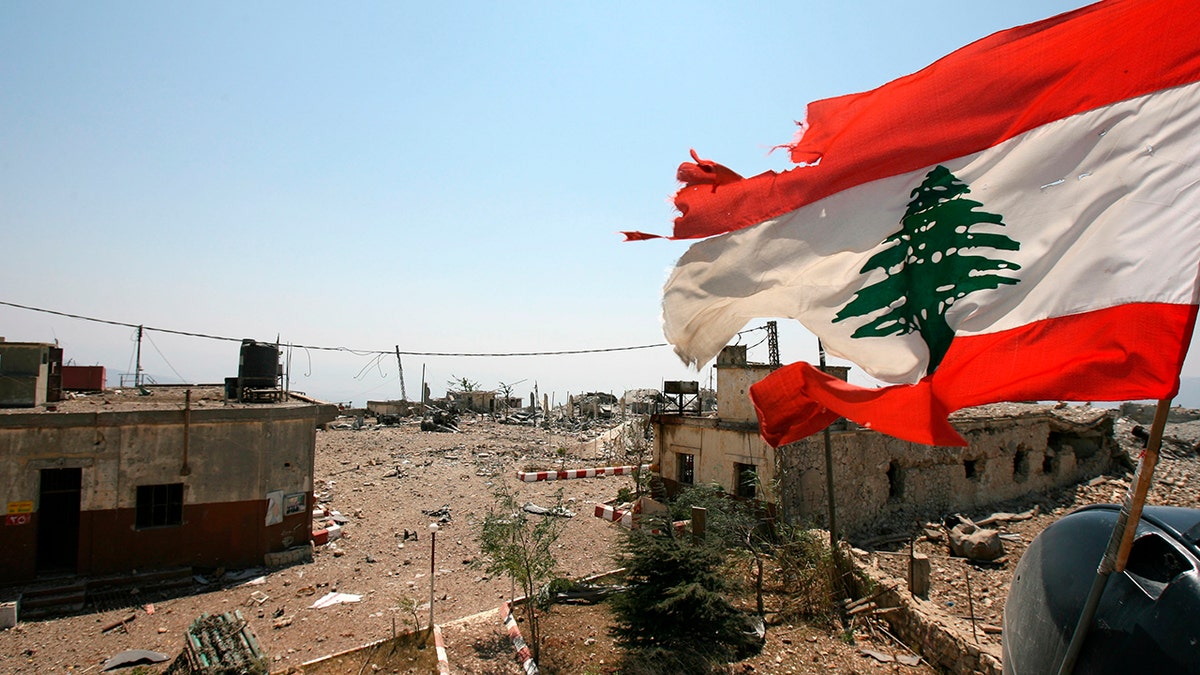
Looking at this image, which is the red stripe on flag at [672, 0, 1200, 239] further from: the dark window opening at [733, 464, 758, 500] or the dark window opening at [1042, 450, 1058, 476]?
the dark window opening at [1042, 450, 1058, 476]

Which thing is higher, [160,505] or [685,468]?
[160,505]

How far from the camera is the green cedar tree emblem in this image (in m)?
3.84

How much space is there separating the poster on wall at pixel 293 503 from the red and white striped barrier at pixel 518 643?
254 inches

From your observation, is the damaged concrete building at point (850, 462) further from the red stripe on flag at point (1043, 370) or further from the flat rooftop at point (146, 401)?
the red stripe on flag at point (1043, 370)

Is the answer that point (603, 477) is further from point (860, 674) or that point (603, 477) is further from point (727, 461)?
point (860, 674)

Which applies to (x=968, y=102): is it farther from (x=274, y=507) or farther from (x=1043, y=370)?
(x=274, y=507)

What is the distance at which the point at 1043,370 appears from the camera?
324 centimetres

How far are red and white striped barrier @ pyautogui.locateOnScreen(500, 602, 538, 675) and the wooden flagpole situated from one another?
21.6 feet

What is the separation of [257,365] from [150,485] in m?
3.72

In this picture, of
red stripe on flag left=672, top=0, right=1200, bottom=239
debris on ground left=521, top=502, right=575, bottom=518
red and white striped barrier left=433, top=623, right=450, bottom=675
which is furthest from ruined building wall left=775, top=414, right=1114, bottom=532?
red stripe on flag left=672, top=0, right=1200, bottom=239

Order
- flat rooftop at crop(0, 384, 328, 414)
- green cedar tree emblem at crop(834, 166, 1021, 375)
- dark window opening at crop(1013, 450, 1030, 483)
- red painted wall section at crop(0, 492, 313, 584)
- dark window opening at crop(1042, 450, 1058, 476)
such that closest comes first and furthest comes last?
green cedar tree emblem at crop(834, 166, 1021, 375) → red painted wall section at crop(0, 492, 313, 584) → flat rooftop at crop(0, 384, 328, 414) → dark window opening at crop(1013, 450, 1030, 483) → dark window opening at crop(1042, 450, 1058, 476)

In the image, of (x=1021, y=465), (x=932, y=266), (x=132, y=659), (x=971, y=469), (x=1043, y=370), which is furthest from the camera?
(x=1021, y=465)

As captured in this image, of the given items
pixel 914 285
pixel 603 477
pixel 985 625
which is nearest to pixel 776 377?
pixel 914 285

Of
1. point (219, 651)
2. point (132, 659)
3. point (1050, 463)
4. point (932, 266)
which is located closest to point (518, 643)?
point (219, 651)
